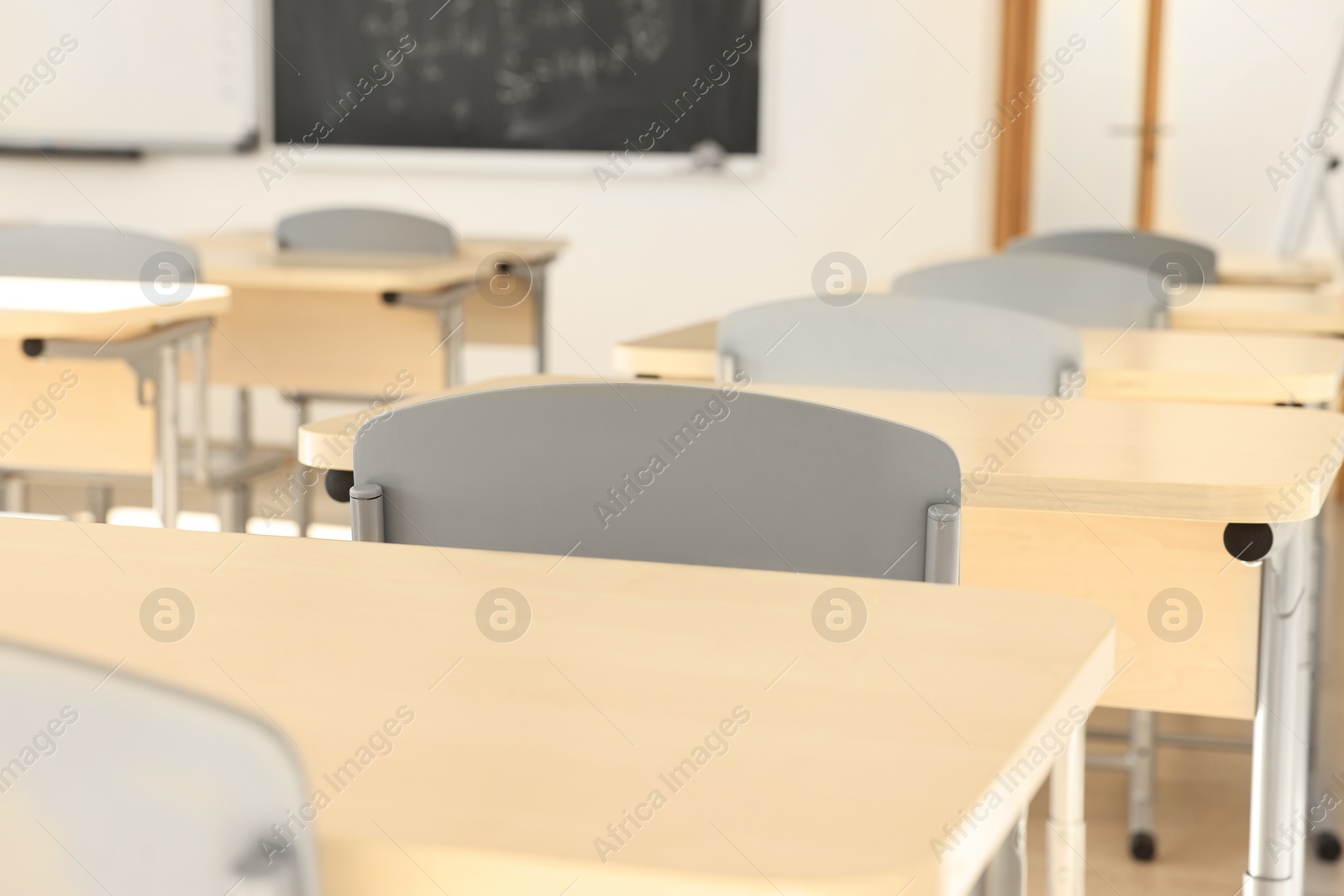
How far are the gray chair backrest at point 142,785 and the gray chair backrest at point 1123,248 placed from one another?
10.4 feet

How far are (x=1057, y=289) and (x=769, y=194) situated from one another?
3101 mm

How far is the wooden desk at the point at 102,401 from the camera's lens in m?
2.64

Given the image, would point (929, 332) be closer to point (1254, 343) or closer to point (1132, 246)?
point (1254, 343)

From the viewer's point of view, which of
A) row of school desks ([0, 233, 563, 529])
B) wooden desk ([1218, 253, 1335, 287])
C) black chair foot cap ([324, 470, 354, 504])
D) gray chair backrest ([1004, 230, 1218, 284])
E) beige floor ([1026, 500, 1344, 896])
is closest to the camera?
black chair foot cap ([324, 470, 354, 504])

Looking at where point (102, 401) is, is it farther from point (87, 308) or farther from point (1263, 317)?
point (1263, 317)

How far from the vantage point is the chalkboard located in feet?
17.8

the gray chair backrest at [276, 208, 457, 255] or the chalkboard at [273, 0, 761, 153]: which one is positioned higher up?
the chalkboard at [273, 0, 761, 153]

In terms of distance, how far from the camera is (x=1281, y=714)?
52.8 inches

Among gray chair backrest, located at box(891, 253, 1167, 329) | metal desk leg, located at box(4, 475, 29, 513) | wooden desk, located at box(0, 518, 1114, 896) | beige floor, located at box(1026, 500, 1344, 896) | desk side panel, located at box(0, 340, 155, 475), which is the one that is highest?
gray chair backrest, located at box(891, 253, 1167, 329)

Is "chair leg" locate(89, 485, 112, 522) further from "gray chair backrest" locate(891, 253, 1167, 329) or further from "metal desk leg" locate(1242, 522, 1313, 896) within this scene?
"metal desk leg" locate(1242, 522, 1313, 896)

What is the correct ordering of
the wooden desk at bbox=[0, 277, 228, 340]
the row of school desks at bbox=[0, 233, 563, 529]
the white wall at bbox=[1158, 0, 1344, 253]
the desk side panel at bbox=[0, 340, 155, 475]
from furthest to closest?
the white wall at bbox=[1158, 0, 1344, 253], the desk side panel at bbox=[0, 340, 155, 475], the row of school desks at bbox=[0, 233, 563, 529], the wooden desk at bbox=[0, 277, 228, 340]

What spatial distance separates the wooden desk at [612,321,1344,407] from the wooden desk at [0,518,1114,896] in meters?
1.10

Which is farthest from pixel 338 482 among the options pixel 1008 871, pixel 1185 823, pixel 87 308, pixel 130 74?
pixel 130 74

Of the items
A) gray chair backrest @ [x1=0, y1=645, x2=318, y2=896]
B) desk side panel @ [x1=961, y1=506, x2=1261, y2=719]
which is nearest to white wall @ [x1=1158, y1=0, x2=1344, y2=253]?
desk side panel @ [x1=961, y1=506, x2=1261, y2=719]
